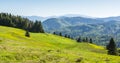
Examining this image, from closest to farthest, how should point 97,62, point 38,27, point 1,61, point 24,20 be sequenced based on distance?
1. point 1,61
2. point 97,62
3. point 38,27
4. point 24,20

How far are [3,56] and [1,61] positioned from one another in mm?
2486

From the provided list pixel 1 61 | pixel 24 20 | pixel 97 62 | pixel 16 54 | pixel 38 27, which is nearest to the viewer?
pixel 1 61

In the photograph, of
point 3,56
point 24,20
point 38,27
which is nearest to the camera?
point 3,56

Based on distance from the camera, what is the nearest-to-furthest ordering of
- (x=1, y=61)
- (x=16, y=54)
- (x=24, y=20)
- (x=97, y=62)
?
(x=1, y=61)
(x=16, y=54)
(x=97, y=62)
(x=24, y=20)

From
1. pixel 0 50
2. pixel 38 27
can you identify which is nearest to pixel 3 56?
pixel 0 50

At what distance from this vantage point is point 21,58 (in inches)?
1236

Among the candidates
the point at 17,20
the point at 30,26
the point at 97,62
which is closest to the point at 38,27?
the point at 30,26

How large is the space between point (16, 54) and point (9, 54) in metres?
1.07

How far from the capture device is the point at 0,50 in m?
33.9

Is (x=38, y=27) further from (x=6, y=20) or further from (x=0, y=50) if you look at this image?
(x=0, y=50)

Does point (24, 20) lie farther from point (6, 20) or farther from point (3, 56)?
point (3, 56)

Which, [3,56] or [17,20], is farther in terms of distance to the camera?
[17,20]

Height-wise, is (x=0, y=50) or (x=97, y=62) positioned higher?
(x=0, y=50)

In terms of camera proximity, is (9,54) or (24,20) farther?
(24,20)
